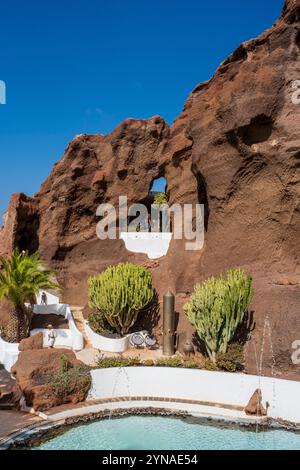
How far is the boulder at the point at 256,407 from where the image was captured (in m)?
11.9

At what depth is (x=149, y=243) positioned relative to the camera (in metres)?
24.9

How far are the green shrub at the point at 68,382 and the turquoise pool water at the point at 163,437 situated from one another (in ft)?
5.10

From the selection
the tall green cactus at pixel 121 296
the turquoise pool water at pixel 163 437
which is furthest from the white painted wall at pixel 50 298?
the turquoise pool water at pixel 163 437

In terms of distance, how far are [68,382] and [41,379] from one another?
2.72 feet

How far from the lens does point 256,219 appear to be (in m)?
17.6

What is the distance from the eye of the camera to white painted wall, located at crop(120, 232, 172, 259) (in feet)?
81.0

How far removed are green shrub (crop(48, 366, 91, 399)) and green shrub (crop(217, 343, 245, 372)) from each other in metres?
4.60

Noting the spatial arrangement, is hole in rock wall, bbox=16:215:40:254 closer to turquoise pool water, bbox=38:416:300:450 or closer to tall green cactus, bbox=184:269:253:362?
tall green cactus, bbox=184:269:253:362

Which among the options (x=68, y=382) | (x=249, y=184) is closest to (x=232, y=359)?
(x=68, y=382)

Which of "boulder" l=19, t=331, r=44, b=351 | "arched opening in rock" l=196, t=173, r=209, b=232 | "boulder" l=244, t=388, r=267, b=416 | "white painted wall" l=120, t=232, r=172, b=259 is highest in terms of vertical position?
"arched opening in rock" l=196, t=173, r=209, b=232

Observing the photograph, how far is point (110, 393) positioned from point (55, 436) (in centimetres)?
306

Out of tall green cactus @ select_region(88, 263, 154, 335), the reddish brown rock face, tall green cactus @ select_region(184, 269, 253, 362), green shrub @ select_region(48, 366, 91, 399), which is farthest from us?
tall green cactus @ select_region(88, 263, 154, 335)

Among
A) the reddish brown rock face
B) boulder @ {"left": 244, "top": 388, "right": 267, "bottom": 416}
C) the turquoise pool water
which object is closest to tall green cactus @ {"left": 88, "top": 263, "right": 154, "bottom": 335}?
the reddish brown rock face

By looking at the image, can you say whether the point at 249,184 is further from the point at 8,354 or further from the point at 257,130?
the point at 8,354
